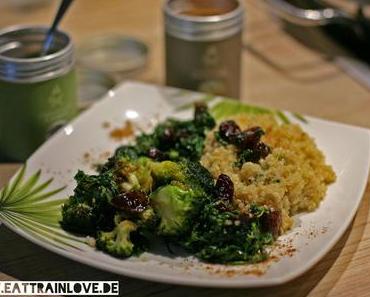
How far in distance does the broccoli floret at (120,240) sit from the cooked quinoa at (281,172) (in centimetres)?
20

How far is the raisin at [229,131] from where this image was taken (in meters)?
1.34

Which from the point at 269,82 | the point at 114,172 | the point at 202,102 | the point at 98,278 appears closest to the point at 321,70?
the point at 269,82

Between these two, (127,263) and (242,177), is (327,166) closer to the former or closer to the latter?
(242,177)

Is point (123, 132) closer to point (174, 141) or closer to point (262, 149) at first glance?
point (174, 141)

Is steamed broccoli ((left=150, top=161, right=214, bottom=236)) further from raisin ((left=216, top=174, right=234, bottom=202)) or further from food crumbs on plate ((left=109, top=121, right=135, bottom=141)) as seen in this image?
food crumbs on plate ((left=109, top=121, right=135, bottom=141))

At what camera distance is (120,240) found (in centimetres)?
111

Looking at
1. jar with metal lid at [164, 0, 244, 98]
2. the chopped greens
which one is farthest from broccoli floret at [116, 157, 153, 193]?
jar with metal lid at [164, 0, 244, 98]

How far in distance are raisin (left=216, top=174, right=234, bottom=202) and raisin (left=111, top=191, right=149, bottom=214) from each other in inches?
5.1

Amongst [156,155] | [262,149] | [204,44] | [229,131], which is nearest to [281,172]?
[262,149]

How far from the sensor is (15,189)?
1.26 metres

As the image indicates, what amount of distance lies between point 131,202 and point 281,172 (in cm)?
29

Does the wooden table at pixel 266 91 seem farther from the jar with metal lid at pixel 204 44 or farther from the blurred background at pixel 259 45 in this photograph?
the jar with metal lid at pixel 204 44

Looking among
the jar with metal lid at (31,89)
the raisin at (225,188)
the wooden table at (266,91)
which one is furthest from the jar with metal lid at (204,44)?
the raisin at (225,188)

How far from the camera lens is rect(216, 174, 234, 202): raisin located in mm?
1165
